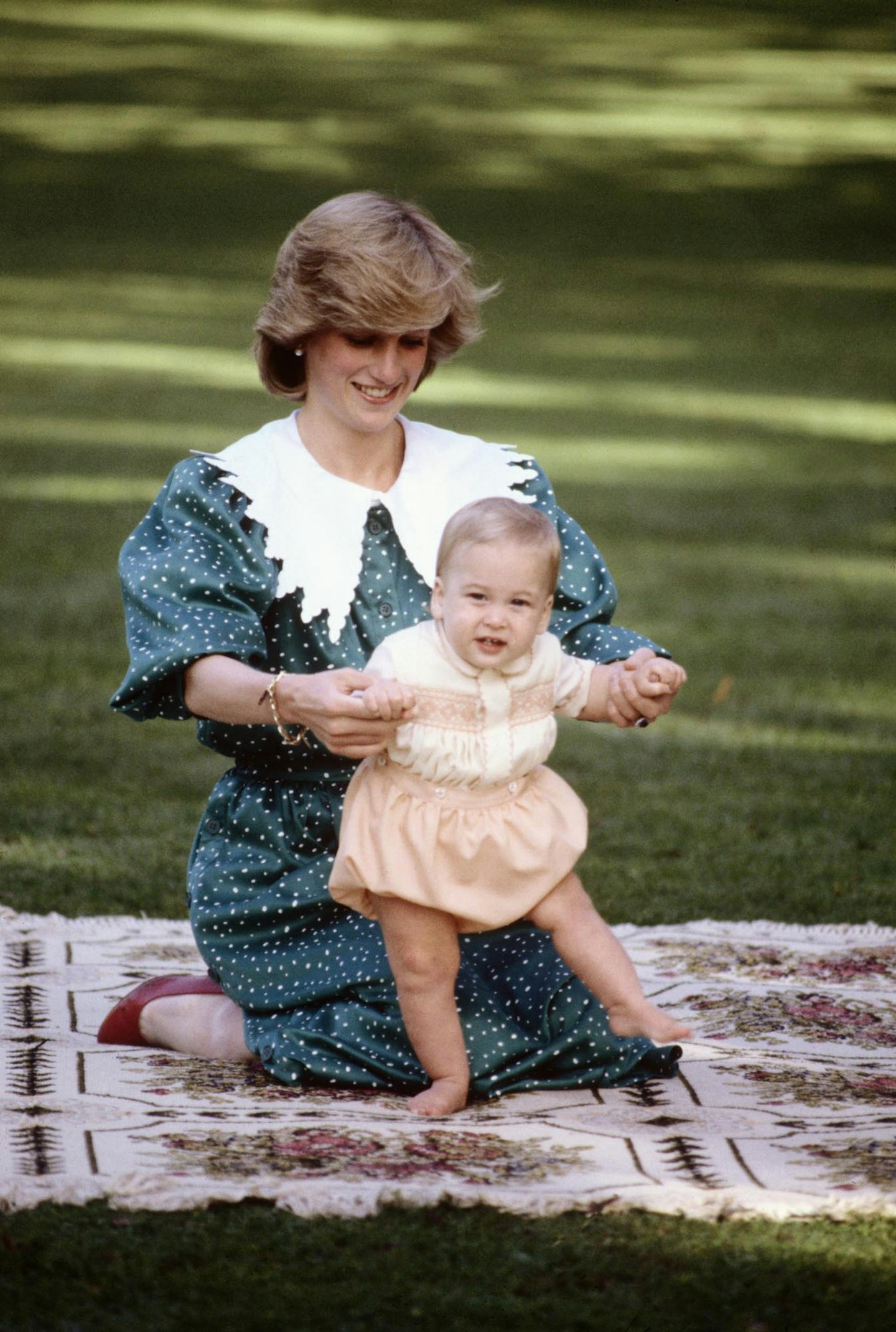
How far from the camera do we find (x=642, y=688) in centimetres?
286

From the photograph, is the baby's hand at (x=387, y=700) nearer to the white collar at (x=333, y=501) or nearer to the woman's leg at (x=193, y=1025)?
the white collar at (x=333, y=501)

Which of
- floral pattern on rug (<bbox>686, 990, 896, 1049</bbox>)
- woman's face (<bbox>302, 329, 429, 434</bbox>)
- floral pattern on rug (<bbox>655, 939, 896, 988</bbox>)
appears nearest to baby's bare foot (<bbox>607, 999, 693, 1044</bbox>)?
floral pattern on rug (<bbox>686, 990, 896, 1049</bbox>)

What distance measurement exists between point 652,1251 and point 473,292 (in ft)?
5.10

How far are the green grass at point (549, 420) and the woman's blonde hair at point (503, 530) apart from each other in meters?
0.86

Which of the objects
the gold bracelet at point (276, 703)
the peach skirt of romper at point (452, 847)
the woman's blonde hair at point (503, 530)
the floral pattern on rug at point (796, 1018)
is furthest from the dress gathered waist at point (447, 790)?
the floral pattern on rug at point (796, 1018)

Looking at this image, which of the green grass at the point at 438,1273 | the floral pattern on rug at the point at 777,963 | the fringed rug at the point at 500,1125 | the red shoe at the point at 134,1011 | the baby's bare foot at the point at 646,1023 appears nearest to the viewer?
the green grass at the point at 438,1273

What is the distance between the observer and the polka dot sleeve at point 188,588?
2.94 m

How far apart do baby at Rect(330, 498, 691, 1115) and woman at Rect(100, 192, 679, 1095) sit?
0.14m

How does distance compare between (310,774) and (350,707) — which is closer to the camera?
(350,707)

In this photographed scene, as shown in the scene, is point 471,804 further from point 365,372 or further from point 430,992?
point 365,372

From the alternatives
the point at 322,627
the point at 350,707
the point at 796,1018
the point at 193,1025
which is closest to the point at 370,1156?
the point at 350,707

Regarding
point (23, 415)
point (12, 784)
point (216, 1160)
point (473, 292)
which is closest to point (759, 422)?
point (23, 415)

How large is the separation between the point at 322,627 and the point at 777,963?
1.14m

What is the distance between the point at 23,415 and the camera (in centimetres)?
1109
